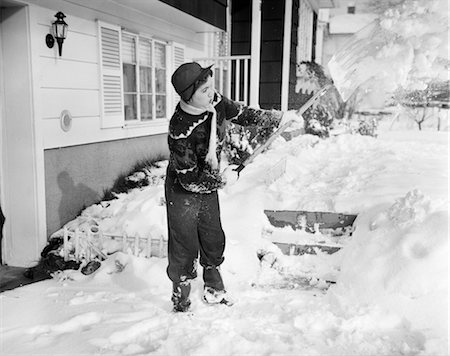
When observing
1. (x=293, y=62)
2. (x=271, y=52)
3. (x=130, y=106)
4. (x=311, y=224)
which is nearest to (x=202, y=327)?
(x=311, y=224)

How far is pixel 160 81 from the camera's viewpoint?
7.09 metres

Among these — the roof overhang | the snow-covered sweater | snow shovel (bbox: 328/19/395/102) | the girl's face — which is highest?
the roof overhang

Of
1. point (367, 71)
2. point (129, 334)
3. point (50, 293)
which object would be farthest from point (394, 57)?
point (50, 293)

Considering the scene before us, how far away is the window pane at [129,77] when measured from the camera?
6004mm

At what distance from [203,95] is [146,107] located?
4.15 metres

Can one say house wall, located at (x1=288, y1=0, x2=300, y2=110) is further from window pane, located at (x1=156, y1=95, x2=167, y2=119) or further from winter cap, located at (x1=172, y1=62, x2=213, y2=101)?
winter cap, located at (x1=172, y1=62, x2=213, y2=101)

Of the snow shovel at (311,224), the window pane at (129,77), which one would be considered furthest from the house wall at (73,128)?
the snow shovel at (311,224)

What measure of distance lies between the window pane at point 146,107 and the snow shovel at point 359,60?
3904 mm

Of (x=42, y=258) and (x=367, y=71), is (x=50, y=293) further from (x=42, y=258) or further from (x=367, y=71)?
(x=367, y=71)

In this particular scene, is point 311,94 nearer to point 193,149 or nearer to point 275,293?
point 275,293

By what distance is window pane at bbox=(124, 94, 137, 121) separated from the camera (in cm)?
611

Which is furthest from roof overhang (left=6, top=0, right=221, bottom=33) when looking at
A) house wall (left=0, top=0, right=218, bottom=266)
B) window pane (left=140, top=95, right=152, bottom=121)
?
window pane (left=140, top=95, right=152, bottom=121)

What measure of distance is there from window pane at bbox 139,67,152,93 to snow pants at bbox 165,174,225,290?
3930 mm

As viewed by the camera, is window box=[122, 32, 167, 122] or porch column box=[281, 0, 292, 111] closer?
window box=[122, 32, 167, 122]
